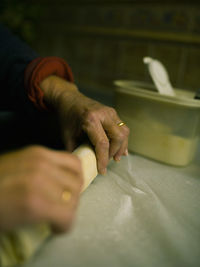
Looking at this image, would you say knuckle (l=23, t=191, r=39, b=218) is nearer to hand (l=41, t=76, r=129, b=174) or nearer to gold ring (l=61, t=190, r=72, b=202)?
gold ring (l=61, t=190, r=72, b=202)

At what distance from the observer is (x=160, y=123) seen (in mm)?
607

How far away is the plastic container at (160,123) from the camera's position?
576 millimetres

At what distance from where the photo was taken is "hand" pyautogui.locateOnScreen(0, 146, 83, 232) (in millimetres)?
243

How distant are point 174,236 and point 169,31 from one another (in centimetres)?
114

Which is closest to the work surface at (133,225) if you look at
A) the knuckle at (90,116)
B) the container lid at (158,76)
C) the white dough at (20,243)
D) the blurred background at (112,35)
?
the white dough at (20,243)

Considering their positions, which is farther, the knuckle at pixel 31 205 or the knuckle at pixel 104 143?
the knuckle at pixel 104 143

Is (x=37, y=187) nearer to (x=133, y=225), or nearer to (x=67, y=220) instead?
(x=67, y=220)

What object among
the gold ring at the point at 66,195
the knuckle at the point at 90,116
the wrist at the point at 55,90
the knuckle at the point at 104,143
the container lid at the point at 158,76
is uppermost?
→ the container lid at the point at 158,76

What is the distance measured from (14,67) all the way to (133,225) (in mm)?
553

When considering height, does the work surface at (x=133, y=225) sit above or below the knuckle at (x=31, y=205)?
below

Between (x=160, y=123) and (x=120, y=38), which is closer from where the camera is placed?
(x=160, y=123)

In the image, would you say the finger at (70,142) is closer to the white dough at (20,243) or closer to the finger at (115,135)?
the finger at (115,135)

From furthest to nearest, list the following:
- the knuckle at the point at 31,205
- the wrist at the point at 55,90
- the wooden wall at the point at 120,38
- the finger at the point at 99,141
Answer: the wooden wall at the point at 120,38 → the wrist at the point at 55,90 → the finger at the point at 99,141 → the knuckle at the point at 31,205

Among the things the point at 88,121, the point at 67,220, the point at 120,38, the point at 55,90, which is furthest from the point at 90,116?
the point at 120,38
